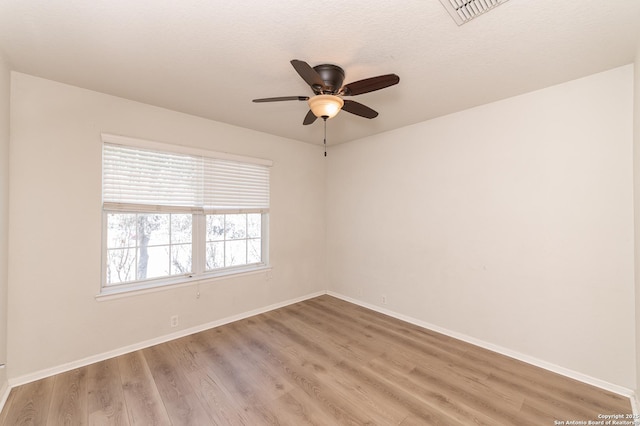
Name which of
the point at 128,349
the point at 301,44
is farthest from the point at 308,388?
the point at 301,44

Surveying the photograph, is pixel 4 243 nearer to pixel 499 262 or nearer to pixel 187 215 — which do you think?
pixel 187 215

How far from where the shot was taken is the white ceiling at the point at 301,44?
1.50 m

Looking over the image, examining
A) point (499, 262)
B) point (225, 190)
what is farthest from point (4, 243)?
point (499, 262)

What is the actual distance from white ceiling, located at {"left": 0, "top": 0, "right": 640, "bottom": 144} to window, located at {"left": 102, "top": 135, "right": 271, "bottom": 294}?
29.4 inches

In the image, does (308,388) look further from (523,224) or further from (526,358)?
Result: (523,224)

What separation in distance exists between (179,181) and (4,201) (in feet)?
4.33

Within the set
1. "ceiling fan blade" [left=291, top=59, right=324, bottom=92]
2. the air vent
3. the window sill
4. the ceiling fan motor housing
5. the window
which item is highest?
the air vent

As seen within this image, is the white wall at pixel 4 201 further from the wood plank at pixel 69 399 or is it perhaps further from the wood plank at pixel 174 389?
the wood plank at pixel 174 389

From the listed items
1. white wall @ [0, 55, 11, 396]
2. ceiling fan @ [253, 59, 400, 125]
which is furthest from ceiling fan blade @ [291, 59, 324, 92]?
white wall @ [0, 55, 11, 396]

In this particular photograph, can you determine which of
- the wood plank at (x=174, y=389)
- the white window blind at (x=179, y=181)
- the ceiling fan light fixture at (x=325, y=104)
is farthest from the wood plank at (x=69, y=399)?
the ceiling fan light fixture at (x=325, y=104)

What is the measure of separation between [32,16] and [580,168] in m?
4.08

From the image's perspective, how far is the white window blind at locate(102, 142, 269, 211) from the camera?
2621mm

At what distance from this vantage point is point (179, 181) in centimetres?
302

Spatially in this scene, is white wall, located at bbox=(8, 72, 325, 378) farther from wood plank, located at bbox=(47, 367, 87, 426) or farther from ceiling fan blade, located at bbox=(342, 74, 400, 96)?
ceiling fan blade, located at bbox=(342, 74, 400, 96)
